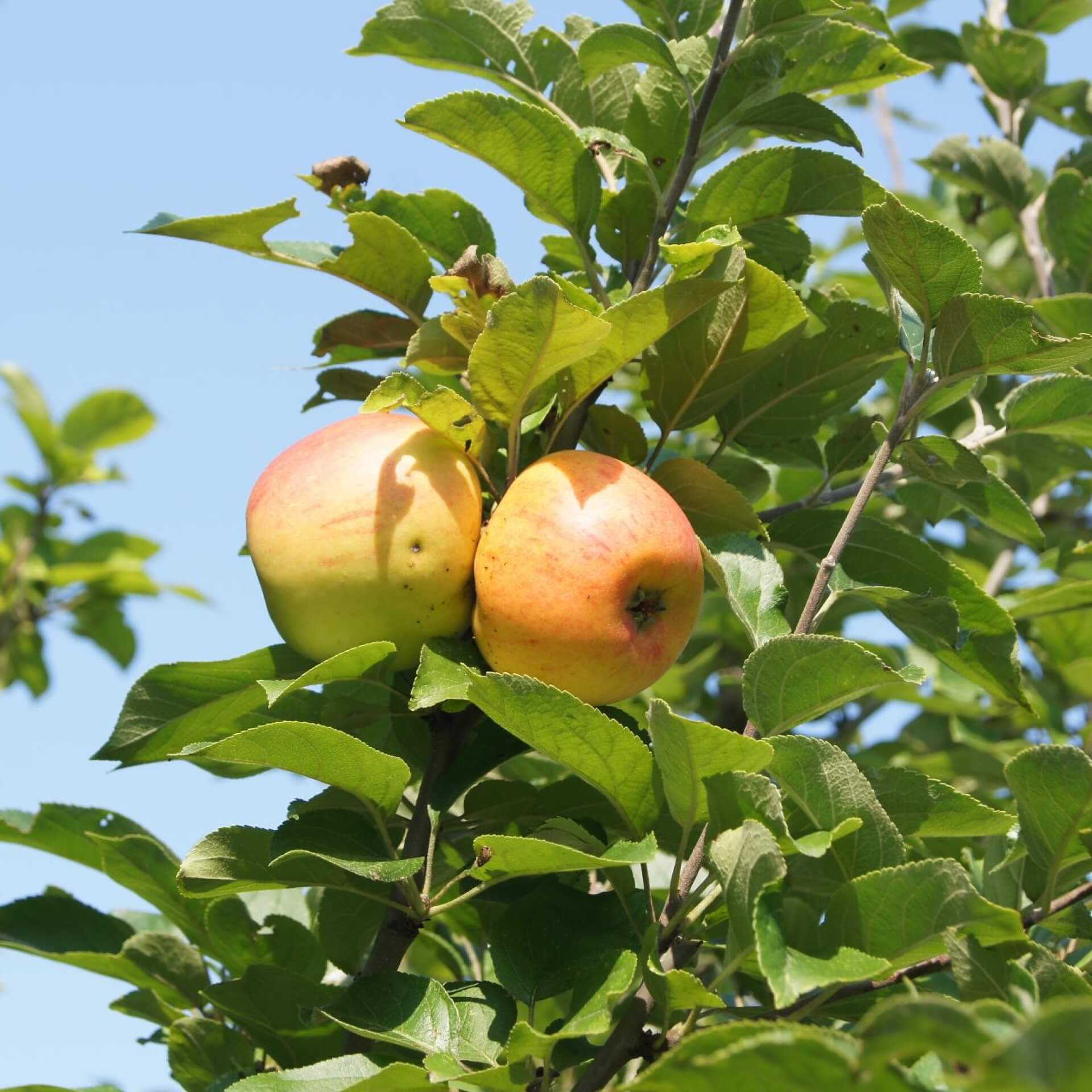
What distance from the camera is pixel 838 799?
3.77 ft

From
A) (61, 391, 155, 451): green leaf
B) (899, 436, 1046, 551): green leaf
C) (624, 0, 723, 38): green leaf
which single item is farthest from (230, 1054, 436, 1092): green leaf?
(61, 391, 155, 451): green leaf

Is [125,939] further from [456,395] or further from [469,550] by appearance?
[456,395]

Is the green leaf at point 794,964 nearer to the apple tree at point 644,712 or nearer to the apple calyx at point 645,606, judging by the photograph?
the apple tree at point 644,712

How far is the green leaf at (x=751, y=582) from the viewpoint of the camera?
1.39 metres

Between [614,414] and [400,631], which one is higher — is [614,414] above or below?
above

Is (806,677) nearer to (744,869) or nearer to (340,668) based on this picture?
(744,869)

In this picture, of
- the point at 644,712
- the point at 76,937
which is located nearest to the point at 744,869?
the point at 644,712

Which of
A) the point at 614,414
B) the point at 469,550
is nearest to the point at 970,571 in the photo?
the point at 614,414

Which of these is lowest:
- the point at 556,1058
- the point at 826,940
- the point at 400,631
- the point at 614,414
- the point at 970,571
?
the point at 970,571

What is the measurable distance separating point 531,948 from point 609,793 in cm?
19

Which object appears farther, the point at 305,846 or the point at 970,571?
the point at 970,571

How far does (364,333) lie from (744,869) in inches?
34.8

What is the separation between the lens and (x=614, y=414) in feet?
5.03

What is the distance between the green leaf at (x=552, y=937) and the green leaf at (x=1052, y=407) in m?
0.85
